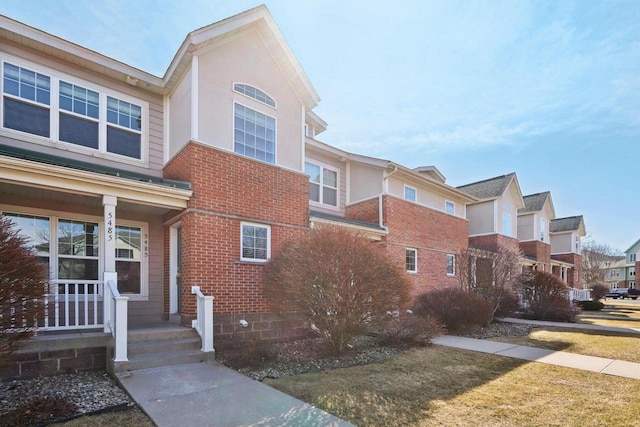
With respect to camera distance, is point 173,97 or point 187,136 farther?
point 173,97

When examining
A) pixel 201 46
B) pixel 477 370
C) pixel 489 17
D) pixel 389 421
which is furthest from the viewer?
pixel 489 17

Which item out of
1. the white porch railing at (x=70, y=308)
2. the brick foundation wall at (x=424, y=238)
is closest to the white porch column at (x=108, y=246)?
the white porch railing at (x=70, y=308)

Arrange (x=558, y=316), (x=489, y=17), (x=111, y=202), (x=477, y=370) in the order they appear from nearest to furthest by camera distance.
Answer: (x=477, y=370), (x=111, y=202), (x=489, y=17), (x=558, y=316)

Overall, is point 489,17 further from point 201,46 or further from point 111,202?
point 111,202

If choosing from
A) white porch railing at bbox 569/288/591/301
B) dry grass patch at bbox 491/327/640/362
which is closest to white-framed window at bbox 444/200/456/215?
dry grass patch at bbox 491/327/640/362

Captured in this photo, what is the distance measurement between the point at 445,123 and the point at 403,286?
10.3 meters

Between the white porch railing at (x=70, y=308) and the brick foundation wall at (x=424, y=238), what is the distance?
9.61 m

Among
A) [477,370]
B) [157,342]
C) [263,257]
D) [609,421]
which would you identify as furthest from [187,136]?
[609,421]

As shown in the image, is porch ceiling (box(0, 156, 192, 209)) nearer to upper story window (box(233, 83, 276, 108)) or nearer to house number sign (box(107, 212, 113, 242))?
house number sign (box(107, 212, 113, 242))

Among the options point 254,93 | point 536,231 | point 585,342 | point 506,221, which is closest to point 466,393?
point 585,342

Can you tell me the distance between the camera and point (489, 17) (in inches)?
375

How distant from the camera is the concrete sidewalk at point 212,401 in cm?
426

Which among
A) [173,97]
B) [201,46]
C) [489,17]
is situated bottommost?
[173,97]

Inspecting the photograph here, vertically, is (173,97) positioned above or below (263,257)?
above
